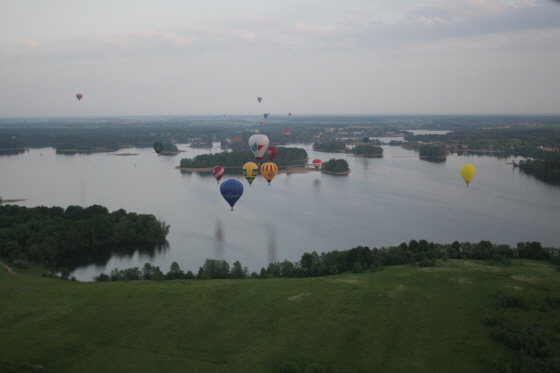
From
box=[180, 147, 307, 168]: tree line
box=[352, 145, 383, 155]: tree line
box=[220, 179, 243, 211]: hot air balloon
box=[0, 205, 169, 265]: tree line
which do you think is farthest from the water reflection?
box=[352, 145, 383, 155]: tree line

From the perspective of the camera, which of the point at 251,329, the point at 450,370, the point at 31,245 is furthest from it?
the point at 31,245

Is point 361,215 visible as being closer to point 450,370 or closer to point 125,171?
point 450,370

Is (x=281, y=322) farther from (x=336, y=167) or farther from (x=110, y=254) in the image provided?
(x=336, y=167)

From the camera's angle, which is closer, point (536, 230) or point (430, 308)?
point (430, 308)

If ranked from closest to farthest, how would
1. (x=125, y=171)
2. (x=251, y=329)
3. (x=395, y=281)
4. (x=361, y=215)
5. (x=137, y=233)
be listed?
1. (x=251, y=329)
2. (x=395, y=281)
3. (x=137, y=233)
4. (x=361, y=215)
5. (x=125, y=171)

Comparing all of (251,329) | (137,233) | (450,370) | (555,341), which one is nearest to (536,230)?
(555,341)

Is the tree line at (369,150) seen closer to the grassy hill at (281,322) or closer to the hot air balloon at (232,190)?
the hot air balloon at (232,190)

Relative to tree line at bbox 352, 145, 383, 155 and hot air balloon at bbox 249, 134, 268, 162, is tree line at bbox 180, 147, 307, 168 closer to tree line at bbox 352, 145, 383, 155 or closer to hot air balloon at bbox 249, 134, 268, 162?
tree line at bbox 352, 145, 383, 155

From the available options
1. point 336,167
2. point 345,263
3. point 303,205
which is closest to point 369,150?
point 336,167
